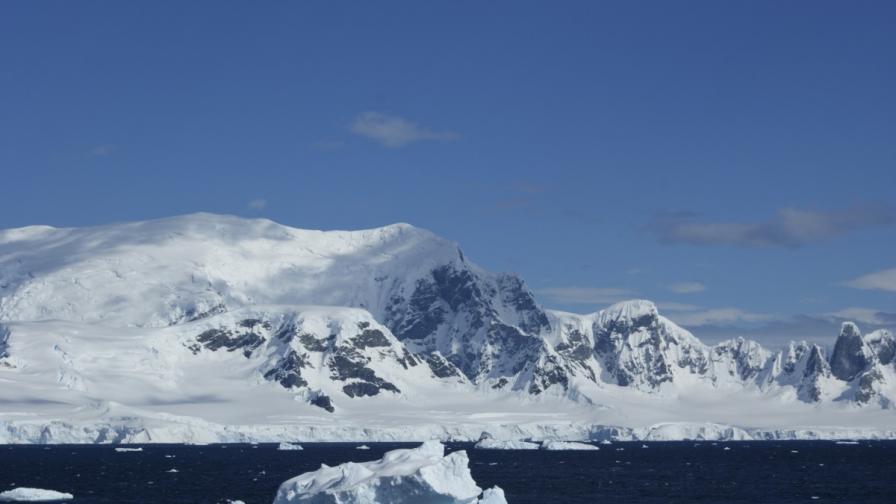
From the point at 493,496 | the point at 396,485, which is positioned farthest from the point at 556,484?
the point at 396,485

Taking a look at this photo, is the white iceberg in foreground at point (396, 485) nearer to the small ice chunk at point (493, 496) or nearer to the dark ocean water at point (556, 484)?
the small ice chunk at point (493, 496)

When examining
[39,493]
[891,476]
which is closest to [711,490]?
[891,476]

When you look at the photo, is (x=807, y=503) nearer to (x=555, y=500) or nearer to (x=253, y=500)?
(x=555, y=500)

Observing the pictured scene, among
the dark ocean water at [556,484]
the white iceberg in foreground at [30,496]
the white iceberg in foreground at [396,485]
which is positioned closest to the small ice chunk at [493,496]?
the white iceberg in foreground at [396,485]

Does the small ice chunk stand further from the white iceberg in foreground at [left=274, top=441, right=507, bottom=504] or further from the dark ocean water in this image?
the dark ocean water

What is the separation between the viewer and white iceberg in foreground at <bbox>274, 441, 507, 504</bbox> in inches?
3910

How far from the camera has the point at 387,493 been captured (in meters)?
100

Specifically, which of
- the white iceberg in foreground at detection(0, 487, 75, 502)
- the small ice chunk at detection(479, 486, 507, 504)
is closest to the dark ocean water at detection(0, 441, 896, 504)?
the white iceberg in foreground at detection(0, 487, 75, 502)

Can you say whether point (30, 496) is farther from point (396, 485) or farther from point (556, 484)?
point (556, 484)

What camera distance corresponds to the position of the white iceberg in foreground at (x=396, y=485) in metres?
99.3

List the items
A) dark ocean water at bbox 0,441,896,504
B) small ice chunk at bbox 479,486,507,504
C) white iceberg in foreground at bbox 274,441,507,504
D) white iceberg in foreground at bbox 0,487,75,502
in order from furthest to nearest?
dark ocean water at bbox 0,441,896,504, white iceberg in foreground at bbox 0,487,75,502, small ice chunk at bbox 479,486,507,504, white iceberg in foreground at bbox 274,441,507,504

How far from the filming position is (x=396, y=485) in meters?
99.8

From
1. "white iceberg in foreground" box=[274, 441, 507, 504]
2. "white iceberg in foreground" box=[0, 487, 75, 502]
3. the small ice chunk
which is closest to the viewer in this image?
"white iceberg in foreground" box=[274, 441, 507, 504]

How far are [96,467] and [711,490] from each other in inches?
3737
